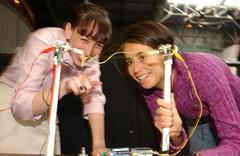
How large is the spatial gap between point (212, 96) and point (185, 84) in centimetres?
17

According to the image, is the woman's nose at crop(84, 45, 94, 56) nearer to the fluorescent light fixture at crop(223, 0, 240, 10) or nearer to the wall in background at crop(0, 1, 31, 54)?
the wall in background at crop(0, 1, 31, 54)

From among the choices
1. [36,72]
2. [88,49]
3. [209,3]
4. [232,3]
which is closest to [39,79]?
[36,72]

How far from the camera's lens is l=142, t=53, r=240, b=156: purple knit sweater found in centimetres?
89

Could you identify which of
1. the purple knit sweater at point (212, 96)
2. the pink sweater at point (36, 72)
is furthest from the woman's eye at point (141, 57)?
the pink sweater at point (36, 72)

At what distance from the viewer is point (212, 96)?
979mm

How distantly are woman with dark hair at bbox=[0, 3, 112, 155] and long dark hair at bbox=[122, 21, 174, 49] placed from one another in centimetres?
12

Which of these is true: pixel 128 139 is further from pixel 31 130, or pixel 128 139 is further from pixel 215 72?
pixel 215 72

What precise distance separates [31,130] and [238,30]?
2.69 meters

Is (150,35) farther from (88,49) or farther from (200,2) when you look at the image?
(200,2)

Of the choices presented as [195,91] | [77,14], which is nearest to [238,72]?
[195,91]

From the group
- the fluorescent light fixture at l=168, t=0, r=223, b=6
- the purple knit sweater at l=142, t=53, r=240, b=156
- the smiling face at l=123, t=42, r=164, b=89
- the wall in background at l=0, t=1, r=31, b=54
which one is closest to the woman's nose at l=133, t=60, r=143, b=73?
the smiling face at l=123, t=42, r=164, b=89

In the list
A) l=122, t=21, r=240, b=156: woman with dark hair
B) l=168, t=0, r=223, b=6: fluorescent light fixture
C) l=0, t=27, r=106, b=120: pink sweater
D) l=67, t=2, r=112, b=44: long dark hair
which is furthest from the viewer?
l=168, t=0, r=223, b=6: fluorescent light fixture

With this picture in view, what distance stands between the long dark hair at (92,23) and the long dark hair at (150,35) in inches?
3.8

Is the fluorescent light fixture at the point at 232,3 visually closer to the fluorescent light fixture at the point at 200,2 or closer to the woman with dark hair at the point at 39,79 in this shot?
the fluorescent light fixture at the point at 200,2
